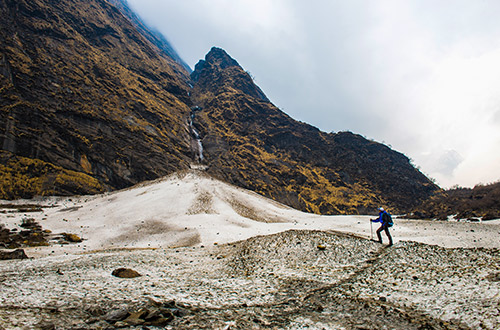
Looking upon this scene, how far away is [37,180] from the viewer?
4988 centimetres

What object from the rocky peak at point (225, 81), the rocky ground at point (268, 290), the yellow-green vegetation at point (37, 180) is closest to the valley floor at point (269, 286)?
the rocky ground at point (268, 290)

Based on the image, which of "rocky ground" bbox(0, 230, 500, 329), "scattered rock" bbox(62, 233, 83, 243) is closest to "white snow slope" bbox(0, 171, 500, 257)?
"scattered rock" bbox(62, 233, 83, 243)

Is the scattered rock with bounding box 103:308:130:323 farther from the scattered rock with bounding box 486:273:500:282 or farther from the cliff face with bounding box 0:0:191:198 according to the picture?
the cliff face with bounding box 0:0:191:198

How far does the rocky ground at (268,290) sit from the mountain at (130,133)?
165ft

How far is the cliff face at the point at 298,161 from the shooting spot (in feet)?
308

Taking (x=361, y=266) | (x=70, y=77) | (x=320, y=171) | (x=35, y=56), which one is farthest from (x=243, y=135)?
(x=361, y=266)

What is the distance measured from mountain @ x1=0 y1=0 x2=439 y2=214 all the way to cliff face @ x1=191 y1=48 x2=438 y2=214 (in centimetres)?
60

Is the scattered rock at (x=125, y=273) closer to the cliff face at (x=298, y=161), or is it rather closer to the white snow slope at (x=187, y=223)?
the white snow slope at (x=187, y=223)

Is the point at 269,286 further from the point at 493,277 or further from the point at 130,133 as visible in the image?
the point at 130,133

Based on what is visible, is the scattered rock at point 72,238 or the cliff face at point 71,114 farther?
the cliff face at point 71,114

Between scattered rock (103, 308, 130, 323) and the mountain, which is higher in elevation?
the mountain

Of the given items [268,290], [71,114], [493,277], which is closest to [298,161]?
[71,114]

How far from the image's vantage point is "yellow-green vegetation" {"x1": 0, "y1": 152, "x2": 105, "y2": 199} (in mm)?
46531

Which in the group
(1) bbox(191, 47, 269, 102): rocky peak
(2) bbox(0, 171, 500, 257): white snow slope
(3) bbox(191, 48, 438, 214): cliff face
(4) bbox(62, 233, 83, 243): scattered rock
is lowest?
(4) bbox(62, 233, 83, 243): scattered rock
